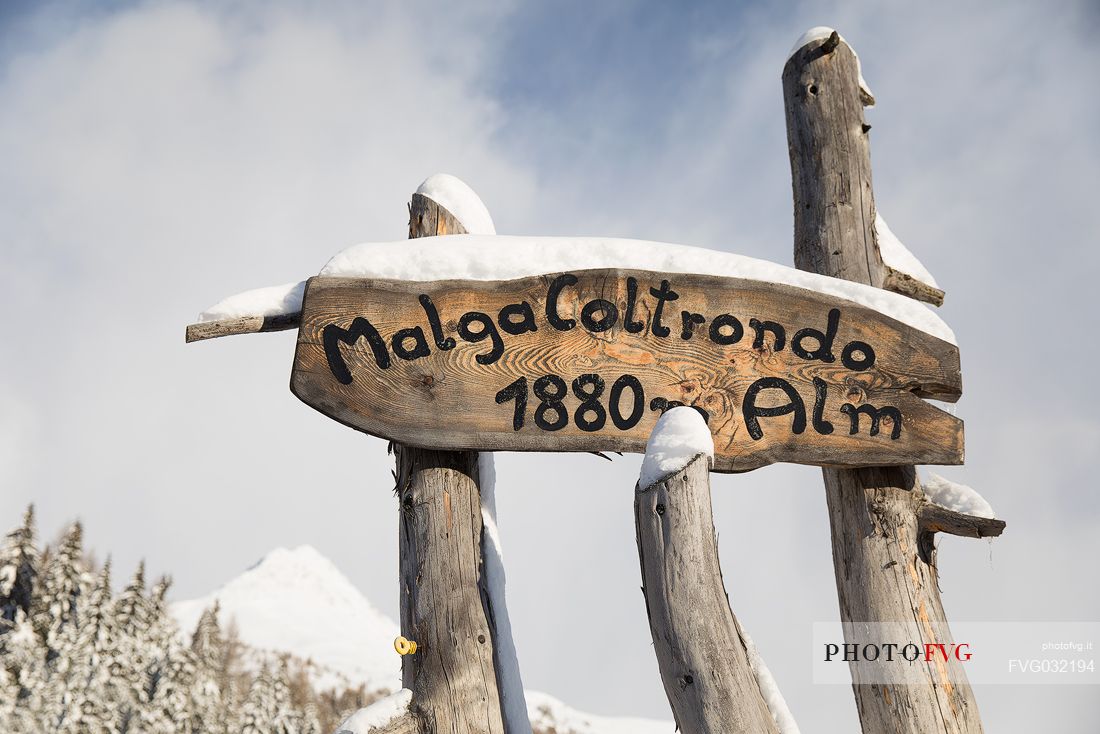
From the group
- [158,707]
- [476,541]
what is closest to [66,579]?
[158,707]

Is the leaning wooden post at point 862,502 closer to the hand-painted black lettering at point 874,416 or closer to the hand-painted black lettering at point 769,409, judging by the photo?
the hand-painted black lettering at point 874,416

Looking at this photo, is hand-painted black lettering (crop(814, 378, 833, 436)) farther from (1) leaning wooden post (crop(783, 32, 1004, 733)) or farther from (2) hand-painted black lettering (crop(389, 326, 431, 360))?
(2) hand-painted black lettering (crop(389, 326, 431, 360))

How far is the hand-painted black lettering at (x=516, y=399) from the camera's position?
Answer: 287 cm

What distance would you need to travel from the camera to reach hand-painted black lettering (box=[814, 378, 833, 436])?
3092 mm

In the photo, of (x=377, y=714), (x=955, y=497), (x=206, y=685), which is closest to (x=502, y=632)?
(x=377, y=714)

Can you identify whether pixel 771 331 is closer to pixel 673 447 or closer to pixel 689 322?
A: pixel 689 322

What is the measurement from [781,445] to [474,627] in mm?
1352

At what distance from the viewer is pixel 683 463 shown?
7.20 ft

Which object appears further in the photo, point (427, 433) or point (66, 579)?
point (66, 579)

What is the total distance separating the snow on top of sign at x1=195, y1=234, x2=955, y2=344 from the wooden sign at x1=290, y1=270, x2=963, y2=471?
0.04 m

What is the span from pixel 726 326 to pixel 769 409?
365 millimetres

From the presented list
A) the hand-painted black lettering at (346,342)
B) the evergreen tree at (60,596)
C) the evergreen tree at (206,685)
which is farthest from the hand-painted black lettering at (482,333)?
the evergreen tree at (206,685)

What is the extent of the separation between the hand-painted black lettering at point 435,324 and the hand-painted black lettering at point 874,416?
159cm

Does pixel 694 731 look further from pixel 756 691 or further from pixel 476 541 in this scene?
pixel 476 541
